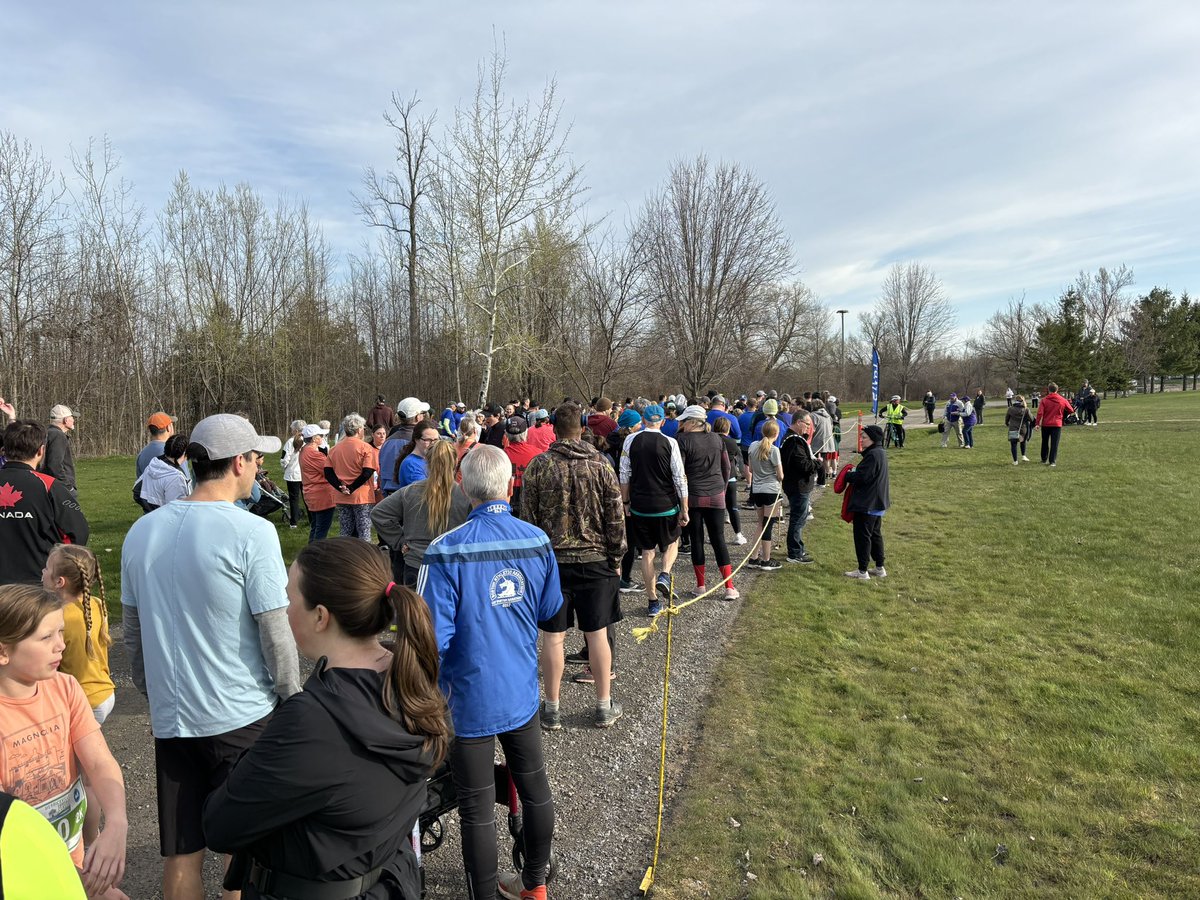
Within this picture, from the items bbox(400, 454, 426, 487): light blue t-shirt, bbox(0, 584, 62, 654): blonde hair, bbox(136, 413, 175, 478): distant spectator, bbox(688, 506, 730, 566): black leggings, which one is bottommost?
bbox(688, 506, 730, 566): black leggings

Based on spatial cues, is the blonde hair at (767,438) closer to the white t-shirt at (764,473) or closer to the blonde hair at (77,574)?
the white t-shirt at (764,473)

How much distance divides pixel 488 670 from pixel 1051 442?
763 inches

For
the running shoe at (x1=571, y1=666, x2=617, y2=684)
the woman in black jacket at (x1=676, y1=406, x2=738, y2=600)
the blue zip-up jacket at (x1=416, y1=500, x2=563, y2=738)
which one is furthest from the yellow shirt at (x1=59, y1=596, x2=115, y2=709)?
the woman in black jacket at (x1=676, y1=406, x2=738, y2=600)

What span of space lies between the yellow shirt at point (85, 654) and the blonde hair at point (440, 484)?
1788 mm

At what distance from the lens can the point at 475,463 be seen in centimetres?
302

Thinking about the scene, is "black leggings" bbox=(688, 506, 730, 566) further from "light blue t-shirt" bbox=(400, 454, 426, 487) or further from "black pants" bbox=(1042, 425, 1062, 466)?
"black pants" bbox=(1042, 425, 1062, 466)

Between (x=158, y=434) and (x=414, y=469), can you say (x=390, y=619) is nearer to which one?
(x=414, y=469)

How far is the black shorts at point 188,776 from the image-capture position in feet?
7.70

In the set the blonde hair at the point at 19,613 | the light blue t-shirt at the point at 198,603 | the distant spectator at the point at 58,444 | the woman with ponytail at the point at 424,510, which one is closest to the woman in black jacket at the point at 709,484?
the woman with ponytail at the point at 424,510

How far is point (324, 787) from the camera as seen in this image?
4.96ft

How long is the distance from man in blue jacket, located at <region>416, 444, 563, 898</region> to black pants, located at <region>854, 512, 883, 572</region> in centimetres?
614

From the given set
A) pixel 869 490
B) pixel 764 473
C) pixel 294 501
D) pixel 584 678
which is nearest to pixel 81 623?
pixel 584 678

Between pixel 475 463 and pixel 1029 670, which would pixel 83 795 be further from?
pixel 1029 670

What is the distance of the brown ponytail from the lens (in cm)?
168
